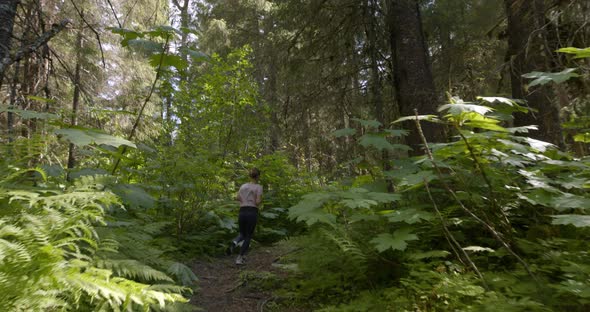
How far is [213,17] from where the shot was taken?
45.4ft

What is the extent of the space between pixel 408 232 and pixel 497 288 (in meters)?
0.77

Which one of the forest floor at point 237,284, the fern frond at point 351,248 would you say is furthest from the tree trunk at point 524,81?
the forest floor at point 237,284

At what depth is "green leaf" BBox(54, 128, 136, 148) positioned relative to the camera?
232 cm

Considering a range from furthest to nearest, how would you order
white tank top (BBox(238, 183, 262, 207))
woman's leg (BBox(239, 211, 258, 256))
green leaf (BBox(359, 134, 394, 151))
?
white tank top (BBox(238, 183, 262, 207)) → woman's leg (BBox(239, 211, 258, 256)) → green leaf (BBox(359, 134, 394, 151))

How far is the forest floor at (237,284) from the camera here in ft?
12.8

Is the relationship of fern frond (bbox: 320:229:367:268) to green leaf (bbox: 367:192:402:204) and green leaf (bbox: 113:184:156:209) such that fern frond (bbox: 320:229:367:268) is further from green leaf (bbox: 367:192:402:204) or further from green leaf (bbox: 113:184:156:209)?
green leaf (bbox: 113:184:156:209)

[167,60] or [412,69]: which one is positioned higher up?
[412,69]

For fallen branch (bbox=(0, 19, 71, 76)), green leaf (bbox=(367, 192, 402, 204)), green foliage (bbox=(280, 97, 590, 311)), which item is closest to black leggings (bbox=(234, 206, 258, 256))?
green foliage (bbox=(280, 97, 590, 311))

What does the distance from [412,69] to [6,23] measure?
4.92 metres

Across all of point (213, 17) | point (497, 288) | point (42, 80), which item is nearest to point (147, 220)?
point (42, 80)

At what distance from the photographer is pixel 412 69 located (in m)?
5.32

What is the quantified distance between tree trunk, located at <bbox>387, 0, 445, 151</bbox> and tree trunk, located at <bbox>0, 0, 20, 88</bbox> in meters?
4.78

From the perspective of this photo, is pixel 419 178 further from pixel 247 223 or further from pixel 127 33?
pixel 247 223

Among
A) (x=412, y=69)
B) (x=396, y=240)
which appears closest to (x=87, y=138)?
(x=396, y=240)
